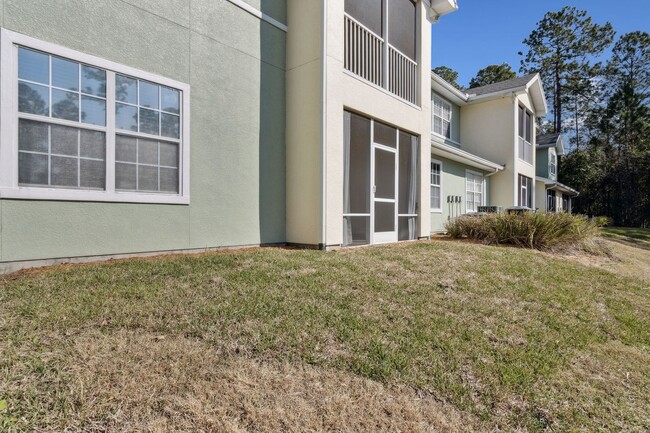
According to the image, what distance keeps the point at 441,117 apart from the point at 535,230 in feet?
25.4

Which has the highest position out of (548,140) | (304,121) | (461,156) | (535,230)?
(548,140)

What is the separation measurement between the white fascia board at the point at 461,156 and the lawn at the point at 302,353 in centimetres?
765

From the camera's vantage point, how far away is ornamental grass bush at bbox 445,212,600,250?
8938 mm

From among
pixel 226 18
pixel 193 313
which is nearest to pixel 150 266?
pixel 193 313

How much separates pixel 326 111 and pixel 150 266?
160 inches

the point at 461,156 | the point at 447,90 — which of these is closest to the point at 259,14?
the point at 461,156

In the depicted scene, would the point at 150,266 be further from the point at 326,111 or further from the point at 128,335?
the point at 326,111

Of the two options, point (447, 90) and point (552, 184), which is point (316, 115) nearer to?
point (447, 90)

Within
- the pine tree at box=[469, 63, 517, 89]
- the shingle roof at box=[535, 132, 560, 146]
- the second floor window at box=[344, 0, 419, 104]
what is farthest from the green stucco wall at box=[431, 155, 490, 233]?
the pine tree at box=[469, 63, 517, 89]

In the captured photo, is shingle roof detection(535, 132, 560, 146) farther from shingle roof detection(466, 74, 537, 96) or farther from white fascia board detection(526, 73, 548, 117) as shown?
shingle roof detection(466, 74, 537, 96)

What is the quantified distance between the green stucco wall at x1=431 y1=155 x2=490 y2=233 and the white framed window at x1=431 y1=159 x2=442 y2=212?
0.17m

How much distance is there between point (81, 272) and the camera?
4.15m

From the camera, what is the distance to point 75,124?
15.1ft

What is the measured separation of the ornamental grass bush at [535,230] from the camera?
8.94m
